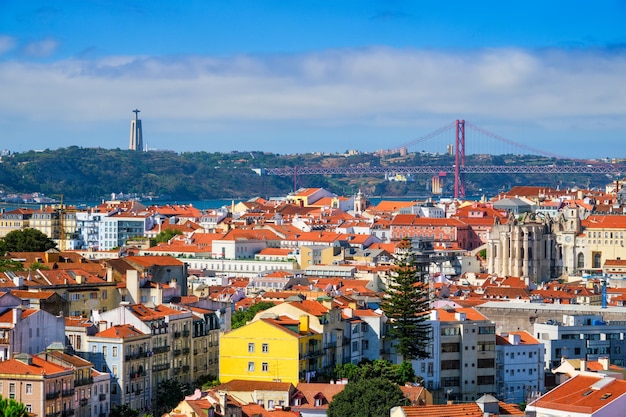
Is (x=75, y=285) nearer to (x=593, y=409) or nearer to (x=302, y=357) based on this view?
(x=302, y=357)

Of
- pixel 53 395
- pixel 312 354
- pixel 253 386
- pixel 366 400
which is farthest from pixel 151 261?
pixel 366 400

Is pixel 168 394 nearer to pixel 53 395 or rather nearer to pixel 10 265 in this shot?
pixel 53 395

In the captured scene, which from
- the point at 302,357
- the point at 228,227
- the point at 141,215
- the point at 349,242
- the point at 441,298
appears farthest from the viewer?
the point at 141,215

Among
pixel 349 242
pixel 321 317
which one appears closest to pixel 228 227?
pixel 349 242

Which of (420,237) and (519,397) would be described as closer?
(519,397)

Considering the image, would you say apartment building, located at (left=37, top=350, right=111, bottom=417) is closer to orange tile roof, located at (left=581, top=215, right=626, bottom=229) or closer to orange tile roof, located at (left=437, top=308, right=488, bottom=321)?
orange tile roof, located at (left=437, top=308, right=488, bottom=321)

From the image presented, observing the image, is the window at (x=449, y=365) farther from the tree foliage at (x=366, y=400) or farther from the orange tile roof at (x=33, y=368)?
the orange tile roof at (x=33, y=368)

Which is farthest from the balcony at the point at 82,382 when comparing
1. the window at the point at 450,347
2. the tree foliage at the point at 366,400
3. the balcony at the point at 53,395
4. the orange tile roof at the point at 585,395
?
the orange tile roof at the point at 585,395
